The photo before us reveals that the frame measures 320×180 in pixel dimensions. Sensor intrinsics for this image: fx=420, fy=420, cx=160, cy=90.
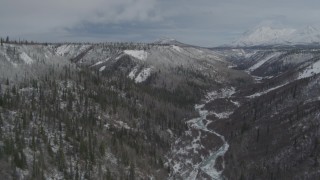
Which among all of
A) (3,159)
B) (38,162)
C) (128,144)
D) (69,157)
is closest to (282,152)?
(128,144)

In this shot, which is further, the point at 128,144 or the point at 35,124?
the point at 128,144

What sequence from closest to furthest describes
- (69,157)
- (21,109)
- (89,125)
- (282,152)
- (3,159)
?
1. (3,159)
2. (69,157)
3. (282,152)
4. (21,109)
5. (89,125)

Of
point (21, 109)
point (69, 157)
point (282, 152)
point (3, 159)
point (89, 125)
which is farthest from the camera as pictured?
point (89, 125)

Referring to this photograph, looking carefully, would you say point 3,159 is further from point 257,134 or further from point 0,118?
point 257,134

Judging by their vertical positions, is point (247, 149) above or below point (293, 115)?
below

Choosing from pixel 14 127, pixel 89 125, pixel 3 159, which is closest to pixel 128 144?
pixel 89 125

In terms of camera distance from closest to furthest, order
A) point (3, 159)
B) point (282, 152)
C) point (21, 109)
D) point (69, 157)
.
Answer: point (3, 159) < point (69, 157) < point (282, 152) < point (21, 109)

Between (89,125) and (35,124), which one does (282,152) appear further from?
(35,124)

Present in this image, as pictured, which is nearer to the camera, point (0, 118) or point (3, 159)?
point (3, 159)

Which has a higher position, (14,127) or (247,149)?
(14,127)
